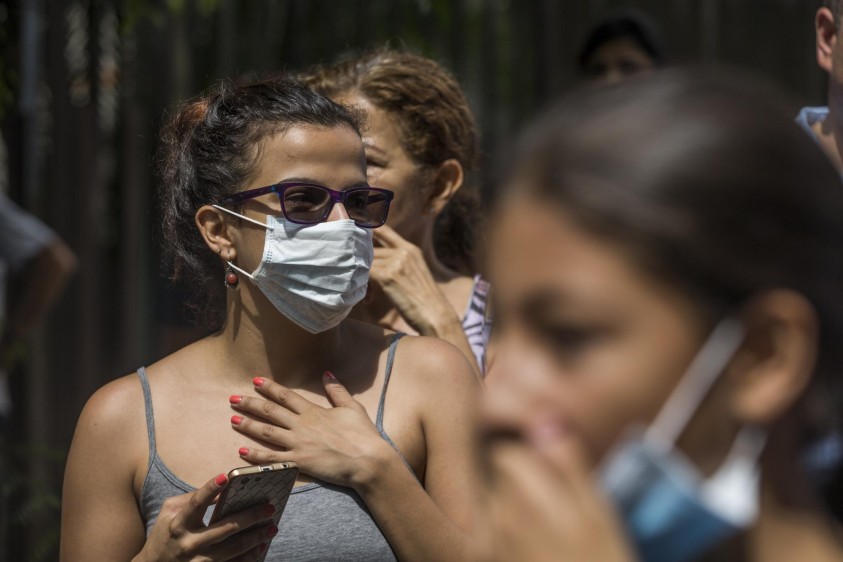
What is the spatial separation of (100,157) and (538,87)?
2356 millimetres

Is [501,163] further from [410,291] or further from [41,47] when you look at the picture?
[41,47]

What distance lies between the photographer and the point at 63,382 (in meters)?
5.28

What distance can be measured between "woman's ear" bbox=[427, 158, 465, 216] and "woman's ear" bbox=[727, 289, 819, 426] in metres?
2.21

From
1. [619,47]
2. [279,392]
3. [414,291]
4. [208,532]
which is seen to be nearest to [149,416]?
[279,392]

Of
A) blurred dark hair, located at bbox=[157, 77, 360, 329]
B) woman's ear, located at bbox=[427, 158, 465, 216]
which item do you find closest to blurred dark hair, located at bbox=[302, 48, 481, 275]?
woman's ear, located at bbox=[427, 158, 465, 216]

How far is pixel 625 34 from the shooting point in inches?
200

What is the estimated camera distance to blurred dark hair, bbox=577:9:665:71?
503 centimetres

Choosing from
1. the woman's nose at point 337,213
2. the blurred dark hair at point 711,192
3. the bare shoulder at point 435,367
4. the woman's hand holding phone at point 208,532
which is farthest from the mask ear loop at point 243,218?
the blurred dark hair at point 711,192

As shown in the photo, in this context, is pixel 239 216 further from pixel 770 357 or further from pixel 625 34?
pixel 625 34

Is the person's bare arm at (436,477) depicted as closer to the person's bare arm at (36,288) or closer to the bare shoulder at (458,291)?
the bare shoulder at (458,291)

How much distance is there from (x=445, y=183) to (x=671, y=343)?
224 centimetres

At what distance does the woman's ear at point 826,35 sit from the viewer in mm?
2607

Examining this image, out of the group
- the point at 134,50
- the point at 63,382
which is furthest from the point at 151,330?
the point at 134,50

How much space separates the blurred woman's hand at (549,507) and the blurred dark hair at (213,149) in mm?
1543
